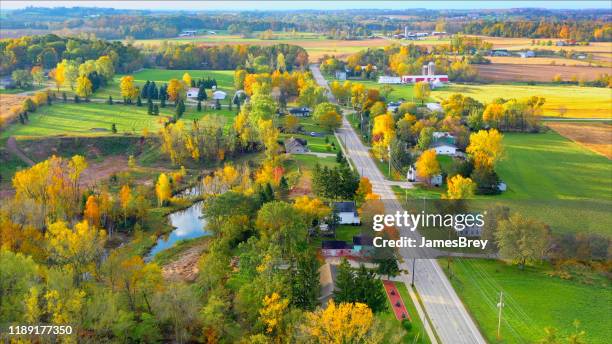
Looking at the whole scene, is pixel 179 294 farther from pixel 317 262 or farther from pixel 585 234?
pixel 585 234

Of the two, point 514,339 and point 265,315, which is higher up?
point 265,315

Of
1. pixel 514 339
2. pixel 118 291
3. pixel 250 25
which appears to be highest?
pixel 250 25

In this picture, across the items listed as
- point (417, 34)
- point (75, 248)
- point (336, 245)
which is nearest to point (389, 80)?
point (336, 245)

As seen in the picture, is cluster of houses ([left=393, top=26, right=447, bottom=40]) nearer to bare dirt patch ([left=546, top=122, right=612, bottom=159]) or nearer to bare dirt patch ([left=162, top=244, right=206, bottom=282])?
bare dirt patch ([left=546, top=122, right=612, bottom=159])

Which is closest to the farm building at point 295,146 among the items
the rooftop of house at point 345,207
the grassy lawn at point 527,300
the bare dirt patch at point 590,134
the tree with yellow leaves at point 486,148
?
the tree with yellow leaves at point 486,148

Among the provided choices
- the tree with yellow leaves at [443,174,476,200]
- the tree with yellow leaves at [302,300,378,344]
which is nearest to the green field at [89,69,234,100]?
the tree with yellow leaves at [443,174,476,200]

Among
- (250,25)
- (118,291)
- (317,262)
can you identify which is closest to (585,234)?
(317,262)
